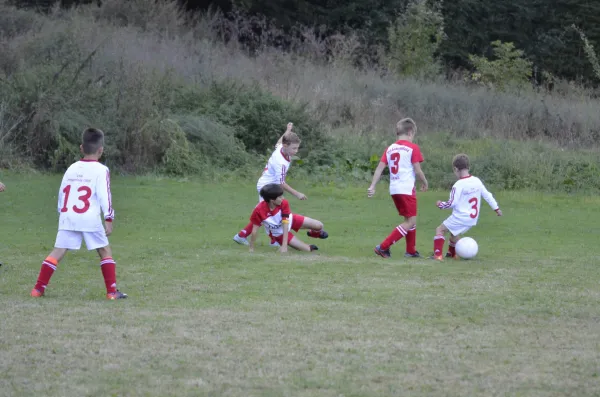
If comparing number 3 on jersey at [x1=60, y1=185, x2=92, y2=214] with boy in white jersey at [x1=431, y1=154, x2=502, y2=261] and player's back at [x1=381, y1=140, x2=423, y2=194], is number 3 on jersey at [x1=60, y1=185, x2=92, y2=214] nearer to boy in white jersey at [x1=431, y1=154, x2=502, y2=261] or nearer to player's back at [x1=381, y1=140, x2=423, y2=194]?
player's back at [x1=381, y1=140, x2=423, y2=194]

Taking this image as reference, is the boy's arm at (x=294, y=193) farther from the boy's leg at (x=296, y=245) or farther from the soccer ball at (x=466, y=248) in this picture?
the soccer ball at (x=466, y=248)

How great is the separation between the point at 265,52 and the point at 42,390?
93.1 ft

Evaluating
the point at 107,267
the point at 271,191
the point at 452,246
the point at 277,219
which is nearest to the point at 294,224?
the point at 277,219

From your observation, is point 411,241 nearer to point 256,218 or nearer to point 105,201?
point 256,218

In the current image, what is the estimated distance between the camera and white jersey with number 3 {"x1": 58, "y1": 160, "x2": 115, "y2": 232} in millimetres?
8438

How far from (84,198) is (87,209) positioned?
104 mm

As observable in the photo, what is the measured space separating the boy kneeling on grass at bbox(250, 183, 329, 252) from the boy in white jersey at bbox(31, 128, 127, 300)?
3.65 meters

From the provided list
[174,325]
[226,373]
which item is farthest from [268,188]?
[226,373]

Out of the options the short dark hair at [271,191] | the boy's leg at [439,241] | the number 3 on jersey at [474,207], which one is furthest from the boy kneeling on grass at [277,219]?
the number 3 on jersey at [474,207]

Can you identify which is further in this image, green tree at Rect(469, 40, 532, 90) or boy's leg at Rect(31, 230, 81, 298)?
green tree at Rect(469, 40, 532, 90)

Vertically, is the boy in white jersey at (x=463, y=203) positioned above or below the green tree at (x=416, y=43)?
below

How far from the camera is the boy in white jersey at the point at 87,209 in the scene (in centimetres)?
844

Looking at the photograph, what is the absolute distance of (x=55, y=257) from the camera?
861 cm

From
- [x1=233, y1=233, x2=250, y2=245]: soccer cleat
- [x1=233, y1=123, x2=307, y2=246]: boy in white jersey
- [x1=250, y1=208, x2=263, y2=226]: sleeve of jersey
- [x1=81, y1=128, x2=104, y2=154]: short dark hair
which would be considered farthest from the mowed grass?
[x1=81, y1=128, x2=104, y2=154]: short dark hair
